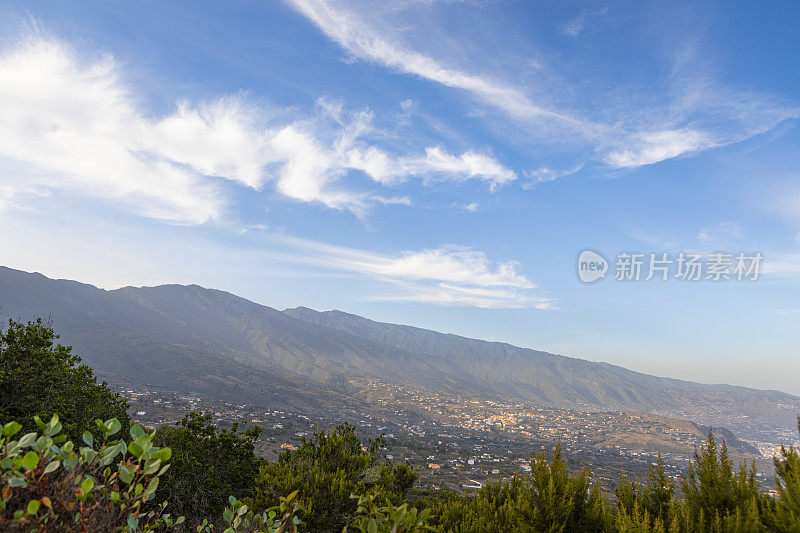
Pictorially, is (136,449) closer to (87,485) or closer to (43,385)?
(87,485)

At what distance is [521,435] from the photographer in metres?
158

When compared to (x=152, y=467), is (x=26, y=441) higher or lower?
higher

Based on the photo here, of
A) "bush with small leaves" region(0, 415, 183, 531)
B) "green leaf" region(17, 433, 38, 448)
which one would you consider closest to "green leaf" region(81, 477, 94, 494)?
"bush with small leaves" region(0, 415, 183, 531)

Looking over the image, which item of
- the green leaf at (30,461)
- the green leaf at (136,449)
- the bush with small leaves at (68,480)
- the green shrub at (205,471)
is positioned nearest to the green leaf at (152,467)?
the bush with small leaves at (68,480)

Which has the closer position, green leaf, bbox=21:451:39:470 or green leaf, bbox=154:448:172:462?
green leaf, bbox=21:451:39:470

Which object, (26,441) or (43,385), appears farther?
(43,385)

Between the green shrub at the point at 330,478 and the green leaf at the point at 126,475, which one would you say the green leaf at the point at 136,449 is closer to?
the green leaf at the point at 126,475

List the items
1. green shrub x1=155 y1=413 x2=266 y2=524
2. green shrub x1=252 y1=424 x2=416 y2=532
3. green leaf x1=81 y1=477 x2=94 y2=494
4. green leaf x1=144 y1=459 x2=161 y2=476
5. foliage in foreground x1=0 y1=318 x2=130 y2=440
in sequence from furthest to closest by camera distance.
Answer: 1. green shrub x1=155 y1=413 x2=266 y2=524
2. foliage in foreground x1=0 y1=318 x2=130 y2=440
3. green shrub x1=252 y1=424 x2=416 y2=532
4. green leaf x1=144 y1=459 x2=161 y2=476
5. green leaf x1=81 y1=477 x2=94 y2=494

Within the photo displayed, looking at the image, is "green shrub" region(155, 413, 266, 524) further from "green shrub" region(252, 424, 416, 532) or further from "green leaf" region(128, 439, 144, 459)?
"green leaf" region(128, 439, 144, 459)

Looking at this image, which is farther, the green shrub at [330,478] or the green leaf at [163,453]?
the green shrub at [330,478]

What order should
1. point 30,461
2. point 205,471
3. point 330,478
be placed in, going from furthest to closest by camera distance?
point 205,471 → point 330,478 → point 30,461

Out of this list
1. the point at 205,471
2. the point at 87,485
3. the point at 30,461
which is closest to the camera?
the point at 30,461

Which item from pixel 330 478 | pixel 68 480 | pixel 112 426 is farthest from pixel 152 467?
pixel 330 478

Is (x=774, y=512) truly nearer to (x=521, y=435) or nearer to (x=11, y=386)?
(x=11, y=386)
